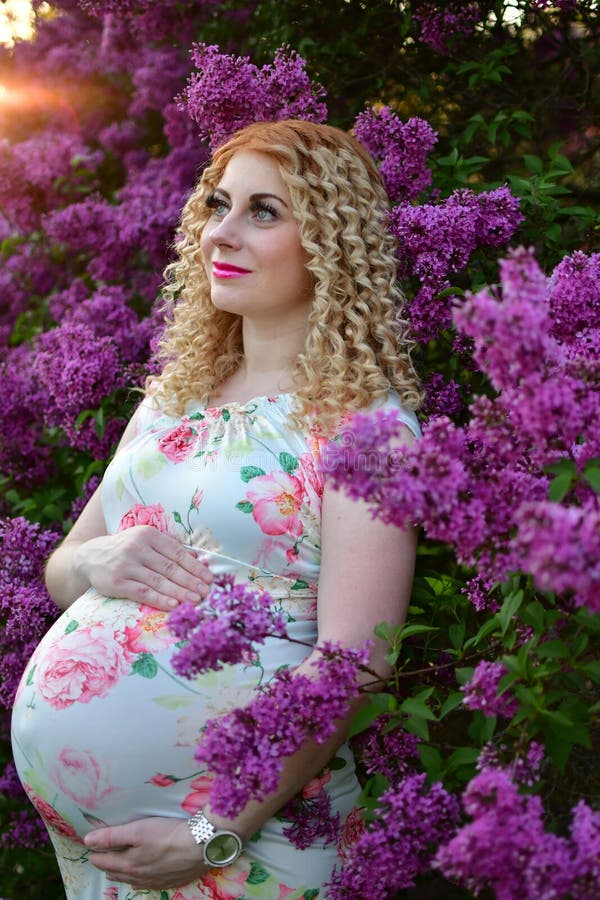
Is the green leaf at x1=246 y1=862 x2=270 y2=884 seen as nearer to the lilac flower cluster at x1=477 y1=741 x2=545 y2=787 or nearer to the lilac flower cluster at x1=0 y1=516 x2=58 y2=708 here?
the lilac flower cluster at x1=477 y1=741 x2=545 y2=787

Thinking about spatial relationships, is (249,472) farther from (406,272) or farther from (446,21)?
(446,21)

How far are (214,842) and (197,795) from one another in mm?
98

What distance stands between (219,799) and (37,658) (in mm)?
877

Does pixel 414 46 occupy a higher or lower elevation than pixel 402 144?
higher


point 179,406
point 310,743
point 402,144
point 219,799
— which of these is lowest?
point 310,743

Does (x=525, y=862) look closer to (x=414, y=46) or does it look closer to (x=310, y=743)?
(x=310, y=743)

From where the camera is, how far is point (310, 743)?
5.84 ft

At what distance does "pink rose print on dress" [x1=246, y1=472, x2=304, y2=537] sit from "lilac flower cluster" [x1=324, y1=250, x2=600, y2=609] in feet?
2.36

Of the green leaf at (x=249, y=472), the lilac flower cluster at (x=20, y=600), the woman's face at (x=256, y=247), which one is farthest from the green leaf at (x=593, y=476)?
the lilac flower cluster at (x=20, y=600)

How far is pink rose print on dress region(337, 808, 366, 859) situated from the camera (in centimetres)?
195

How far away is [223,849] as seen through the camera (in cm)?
180

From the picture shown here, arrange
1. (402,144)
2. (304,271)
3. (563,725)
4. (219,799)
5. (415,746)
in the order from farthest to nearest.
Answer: (402,144) → (304,271) → (415,746) → (563,725) → (219,799)

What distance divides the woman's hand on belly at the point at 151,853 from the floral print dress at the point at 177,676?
0.13ft

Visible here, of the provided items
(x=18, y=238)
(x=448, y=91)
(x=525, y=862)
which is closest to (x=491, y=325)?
(x=525, y=862)
